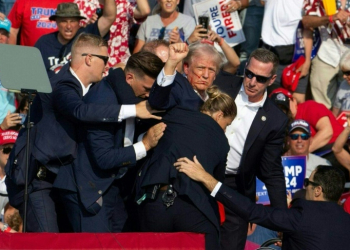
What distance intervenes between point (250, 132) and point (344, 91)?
339 centimetres

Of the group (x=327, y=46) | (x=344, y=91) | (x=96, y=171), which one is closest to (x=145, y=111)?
(x=96, y=171)

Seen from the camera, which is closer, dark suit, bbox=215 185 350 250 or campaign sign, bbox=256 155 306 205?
dark suit, bbox=215 185 350 250

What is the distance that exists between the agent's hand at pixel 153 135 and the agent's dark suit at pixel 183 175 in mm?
68

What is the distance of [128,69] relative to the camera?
22.1 feet

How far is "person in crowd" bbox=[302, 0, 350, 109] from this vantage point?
1062 cm

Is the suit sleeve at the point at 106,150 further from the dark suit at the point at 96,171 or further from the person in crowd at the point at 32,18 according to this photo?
the person in crowd at the point at 32,18

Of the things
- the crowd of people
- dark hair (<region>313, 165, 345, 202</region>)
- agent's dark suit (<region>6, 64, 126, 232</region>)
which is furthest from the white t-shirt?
agent's dark suit (<region>6, 64, 126, 232</region>)

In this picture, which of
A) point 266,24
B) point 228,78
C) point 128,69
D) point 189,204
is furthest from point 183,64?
point 266,24

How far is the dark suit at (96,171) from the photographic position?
664 cm

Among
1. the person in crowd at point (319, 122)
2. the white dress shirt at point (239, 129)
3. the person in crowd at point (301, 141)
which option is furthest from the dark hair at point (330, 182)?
the person in crowd at point (319, 122)

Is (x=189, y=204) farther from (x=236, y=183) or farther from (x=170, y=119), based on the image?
(x=236, y=183)

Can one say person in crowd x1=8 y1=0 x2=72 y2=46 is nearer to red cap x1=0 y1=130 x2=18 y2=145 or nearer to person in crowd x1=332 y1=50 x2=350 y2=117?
red cap x1=0 y1=130 x2=18 y2=145

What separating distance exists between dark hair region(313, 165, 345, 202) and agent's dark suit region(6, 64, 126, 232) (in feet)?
6.31

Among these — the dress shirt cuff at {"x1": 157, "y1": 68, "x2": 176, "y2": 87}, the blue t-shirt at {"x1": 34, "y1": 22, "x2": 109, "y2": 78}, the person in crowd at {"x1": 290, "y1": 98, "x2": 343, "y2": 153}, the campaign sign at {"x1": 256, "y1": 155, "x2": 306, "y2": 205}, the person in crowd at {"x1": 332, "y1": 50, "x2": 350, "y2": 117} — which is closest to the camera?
the dress shirt cuff at {"x1": 157, "y1": 68, "x2": 176, "y2": 87}
